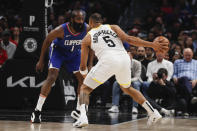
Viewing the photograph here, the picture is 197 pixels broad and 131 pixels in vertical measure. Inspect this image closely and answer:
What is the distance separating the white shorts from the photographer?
315cm

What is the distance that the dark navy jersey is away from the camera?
7535mm

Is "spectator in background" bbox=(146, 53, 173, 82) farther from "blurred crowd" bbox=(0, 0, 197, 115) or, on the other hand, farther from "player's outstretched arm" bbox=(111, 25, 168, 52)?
"player's outstretched arm" bbox=(111, 25, 168, 52)

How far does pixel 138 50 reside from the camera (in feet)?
34.9

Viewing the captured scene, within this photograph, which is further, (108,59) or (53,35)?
(53,35)

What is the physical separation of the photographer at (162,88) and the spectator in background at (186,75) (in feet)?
0.72

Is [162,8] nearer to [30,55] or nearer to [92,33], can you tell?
[30,55]

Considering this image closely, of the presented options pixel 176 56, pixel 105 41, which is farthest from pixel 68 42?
pixel 176 56

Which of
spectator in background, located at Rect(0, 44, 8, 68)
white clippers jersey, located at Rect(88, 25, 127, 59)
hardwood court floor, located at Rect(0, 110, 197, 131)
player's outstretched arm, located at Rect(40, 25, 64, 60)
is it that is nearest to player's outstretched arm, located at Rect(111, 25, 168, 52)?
white clippers jersey, located at Rect(88, 25, 127, 59)

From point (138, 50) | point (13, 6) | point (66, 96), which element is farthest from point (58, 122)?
point (13, 6)

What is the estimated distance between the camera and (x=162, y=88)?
9.73m

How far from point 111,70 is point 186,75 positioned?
13.3 ft

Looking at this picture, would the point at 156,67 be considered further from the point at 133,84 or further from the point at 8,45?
the point at 8,45

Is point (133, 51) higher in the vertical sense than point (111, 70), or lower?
higher

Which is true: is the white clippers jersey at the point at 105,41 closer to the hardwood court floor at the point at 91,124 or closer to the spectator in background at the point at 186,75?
the hardwood court floor at the point at 91,124
